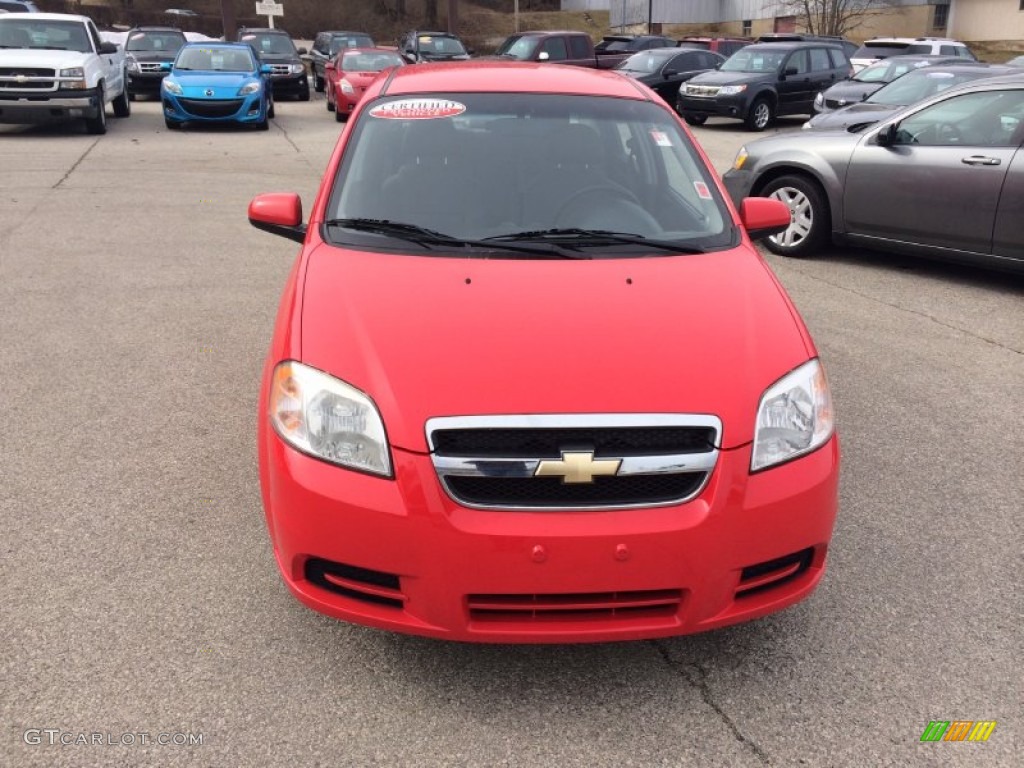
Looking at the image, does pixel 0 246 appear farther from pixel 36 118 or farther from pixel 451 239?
pixel 36 118

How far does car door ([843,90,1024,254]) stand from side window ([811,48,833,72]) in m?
13.7

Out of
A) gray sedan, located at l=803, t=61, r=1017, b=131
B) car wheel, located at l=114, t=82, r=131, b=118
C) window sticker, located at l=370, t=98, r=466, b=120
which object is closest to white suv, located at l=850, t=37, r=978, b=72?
gray sedan, located at l=803, t=61, r=1017, b=131

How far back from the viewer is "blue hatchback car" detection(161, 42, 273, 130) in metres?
16.4

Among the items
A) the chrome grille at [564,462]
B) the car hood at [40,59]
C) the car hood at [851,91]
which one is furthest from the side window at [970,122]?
the car hood at [40,59]

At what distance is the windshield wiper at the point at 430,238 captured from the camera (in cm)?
336

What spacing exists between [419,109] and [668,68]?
19035 millimetres

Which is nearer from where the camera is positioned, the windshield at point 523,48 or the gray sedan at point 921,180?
the gray sedan at point 921,180

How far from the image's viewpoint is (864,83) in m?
16.9

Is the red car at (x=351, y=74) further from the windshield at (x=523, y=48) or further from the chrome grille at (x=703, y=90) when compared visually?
the chrome grille at (x=703, y=90)

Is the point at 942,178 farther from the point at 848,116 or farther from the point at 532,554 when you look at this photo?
the point at 532,554

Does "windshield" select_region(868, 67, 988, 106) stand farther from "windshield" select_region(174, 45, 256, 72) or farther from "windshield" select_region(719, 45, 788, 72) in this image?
"windshield" select_region(174, 45, 256, 72)

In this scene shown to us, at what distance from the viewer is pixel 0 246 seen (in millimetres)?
8078

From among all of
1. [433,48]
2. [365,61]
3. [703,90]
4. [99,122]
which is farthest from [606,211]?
[433,48]

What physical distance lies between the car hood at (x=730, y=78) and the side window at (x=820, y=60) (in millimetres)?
1722
